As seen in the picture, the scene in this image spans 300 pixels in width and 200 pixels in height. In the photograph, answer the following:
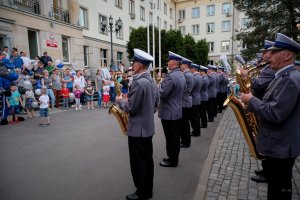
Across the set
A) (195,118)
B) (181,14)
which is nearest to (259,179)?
→ (195,118)

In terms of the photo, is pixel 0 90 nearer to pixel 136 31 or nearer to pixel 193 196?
pixel 193 196

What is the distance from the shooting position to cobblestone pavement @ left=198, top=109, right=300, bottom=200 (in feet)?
12.0

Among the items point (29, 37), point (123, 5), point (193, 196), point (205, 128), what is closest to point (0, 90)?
point (205, 128)

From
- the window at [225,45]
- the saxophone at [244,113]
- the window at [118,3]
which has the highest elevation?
the window at [118,3]

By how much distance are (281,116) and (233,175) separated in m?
2.23

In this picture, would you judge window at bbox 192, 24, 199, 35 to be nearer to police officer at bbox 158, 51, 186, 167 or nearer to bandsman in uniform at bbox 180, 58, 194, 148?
bandsman in uniform at bbox 180, 58, 194, 148

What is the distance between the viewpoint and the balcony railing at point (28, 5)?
1503 centimetres

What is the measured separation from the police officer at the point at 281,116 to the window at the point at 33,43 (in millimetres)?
16677

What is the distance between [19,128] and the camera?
7953 mm

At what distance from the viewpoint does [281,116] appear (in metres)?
2.44

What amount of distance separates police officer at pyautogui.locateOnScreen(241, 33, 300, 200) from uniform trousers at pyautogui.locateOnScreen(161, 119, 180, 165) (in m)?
2.11

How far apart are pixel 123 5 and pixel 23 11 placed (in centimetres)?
1484

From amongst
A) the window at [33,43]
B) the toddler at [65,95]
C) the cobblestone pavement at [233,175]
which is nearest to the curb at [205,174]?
the cobblestone pavement at [233,175]

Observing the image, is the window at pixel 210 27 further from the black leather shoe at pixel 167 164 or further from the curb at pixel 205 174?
the black leather shoe at pixel 167 164
